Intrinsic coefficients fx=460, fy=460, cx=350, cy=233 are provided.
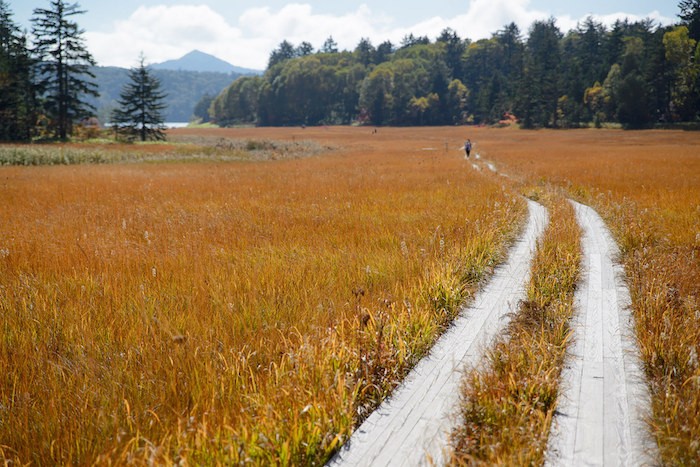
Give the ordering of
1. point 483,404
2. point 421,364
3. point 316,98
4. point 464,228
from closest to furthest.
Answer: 1. point 483,404
2. point 421,364
3. point 464,228
4. point 316,98

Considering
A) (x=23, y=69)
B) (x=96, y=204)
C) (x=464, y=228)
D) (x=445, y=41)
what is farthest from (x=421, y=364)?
(x=445, y=41)

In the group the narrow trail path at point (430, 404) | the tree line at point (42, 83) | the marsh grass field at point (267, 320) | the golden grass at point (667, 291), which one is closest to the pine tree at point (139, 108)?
the tree line at point (42, 83)

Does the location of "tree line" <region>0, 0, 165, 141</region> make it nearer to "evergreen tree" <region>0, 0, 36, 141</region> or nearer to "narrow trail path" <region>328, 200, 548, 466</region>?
"evergreen tree" <region>0, 0, 36, 141</region>

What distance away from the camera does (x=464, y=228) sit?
9.09 meters

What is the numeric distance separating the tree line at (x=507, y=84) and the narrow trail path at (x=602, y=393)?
80686mm

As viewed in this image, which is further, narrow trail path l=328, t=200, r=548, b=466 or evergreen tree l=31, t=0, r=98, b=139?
evergreen tree l=31, t=0, r=98, b=139

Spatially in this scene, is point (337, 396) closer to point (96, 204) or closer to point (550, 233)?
point (550, 233)

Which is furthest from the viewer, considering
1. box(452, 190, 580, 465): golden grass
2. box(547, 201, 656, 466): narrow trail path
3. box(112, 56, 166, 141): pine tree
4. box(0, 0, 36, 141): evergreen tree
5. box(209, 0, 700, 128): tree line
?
box(209, 0, 700, 128): tree line

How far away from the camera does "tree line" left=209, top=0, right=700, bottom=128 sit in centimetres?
7456

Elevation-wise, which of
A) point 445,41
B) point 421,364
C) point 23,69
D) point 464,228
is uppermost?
point 445,41

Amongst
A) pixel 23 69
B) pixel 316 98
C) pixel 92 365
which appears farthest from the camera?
pixel 316 98

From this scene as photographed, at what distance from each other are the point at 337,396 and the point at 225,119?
545 feet

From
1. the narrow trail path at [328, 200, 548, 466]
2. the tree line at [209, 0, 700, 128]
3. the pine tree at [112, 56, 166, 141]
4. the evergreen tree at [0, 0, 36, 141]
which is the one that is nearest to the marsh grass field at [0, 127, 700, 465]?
the narrow trail path at [328, 200, 548, 466]

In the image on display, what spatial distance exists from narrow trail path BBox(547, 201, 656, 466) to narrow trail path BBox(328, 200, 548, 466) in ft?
2.40
